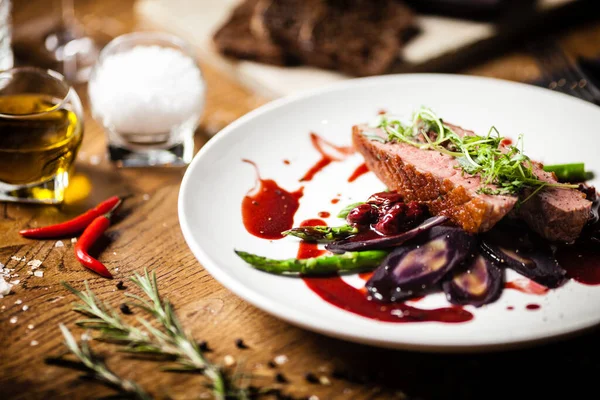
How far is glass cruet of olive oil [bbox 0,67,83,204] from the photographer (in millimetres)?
3422

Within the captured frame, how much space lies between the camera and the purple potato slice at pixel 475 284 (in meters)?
2.67

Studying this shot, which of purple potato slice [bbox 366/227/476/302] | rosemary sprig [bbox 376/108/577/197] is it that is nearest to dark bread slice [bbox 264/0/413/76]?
rosemary sprig [bbox 376/108/577/197]

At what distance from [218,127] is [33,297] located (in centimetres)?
202

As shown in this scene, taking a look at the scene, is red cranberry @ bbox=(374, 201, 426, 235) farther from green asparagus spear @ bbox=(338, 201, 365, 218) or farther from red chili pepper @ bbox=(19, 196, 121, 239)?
red chili pepper @ bbox=(19, 196, 121, 239)

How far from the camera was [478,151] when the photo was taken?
10.3 feet

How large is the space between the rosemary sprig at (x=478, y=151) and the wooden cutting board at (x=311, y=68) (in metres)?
1.52

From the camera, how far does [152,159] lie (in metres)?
4.13

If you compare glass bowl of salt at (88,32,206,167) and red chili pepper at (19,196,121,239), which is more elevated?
glass bowl of salt at (88,32,206,167)

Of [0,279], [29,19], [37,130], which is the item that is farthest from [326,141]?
[29,19]

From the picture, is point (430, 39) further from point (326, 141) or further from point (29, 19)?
point (29, 19)

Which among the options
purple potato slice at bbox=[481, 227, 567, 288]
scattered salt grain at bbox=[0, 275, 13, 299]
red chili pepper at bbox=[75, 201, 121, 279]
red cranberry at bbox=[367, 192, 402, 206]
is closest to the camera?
purple potato slice at bbox=[481, 227, 567, 288]

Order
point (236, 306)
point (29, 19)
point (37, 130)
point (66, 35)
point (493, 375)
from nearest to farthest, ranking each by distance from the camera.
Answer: point (493, 375)
point (236, 306)
point (37, 130)
point (66, 35)
point (29, 19)

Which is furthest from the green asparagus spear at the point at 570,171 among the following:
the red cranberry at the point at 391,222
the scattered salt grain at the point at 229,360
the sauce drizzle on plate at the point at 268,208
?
the scattered salt grain at the point at 229,360

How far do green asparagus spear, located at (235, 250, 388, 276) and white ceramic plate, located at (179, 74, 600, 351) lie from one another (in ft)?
0.14
